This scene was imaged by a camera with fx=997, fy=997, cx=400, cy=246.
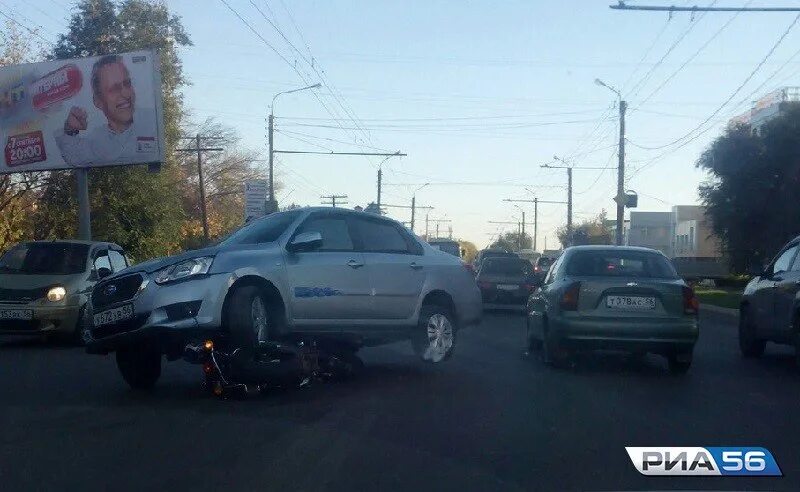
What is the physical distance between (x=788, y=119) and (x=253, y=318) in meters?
33.0

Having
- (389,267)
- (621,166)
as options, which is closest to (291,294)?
(389,267)

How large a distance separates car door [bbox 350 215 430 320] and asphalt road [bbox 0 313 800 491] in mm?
829

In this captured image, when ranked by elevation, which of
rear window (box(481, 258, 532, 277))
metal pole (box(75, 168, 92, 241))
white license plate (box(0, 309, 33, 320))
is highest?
metal pole (box(75, 168, 92, 241))

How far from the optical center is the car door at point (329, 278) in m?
10.1

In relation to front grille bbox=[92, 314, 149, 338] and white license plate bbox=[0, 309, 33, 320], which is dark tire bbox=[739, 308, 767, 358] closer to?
front grille bbox=[92, 314, 149, 338]

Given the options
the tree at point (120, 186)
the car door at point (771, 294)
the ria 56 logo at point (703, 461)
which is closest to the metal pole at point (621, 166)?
the tree at point (120, 186)

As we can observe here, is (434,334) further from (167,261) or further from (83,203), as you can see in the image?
(83,203)

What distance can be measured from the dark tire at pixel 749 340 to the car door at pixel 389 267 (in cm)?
556

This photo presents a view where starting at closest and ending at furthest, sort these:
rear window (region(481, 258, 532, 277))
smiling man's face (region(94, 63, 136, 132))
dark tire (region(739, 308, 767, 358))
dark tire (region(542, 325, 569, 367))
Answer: dark tire (region(542, 325, 569, 367)) → dark tire (region(739, 308, 767, 358)) → rear window (region(481, 258, 532, 277)) → smiling man's face (region(94, 63, 136, 132))

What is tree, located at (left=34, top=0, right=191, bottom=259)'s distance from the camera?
1328 inches

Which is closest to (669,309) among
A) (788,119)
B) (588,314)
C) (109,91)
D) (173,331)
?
(588,314)

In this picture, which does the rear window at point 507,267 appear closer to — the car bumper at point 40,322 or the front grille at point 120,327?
the car bumper at point 40,322

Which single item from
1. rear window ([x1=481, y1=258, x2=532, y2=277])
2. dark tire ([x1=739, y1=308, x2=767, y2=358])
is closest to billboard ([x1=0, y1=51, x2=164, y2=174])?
rear window ([x1=481, y1=258, x2=532, y2=277])

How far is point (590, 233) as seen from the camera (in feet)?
275
